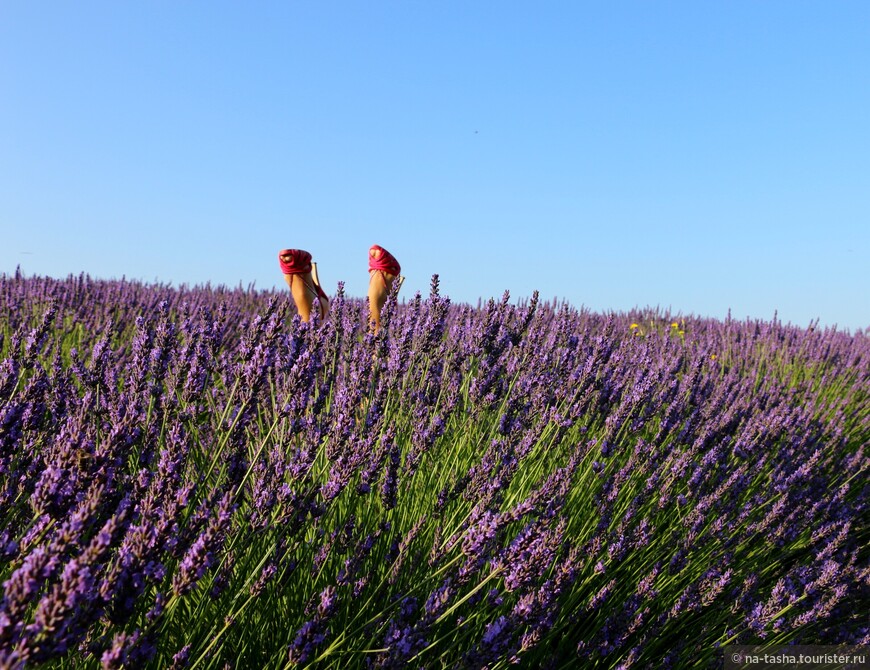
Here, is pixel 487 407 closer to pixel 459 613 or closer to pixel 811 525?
pixel 459 613

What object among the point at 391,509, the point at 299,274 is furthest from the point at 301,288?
the point at 391,509

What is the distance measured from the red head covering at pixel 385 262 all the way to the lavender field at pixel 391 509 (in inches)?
87.5

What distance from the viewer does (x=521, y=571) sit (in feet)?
4.55

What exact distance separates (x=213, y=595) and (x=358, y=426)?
0.93 m

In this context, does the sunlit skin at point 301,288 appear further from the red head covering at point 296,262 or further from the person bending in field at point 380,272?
the person bending in field at point 380,272

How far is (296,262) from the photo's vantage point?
622cm

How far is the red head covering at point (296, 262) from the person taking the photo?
6.22 m

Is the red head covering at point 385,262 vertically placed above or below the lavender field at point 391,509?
above

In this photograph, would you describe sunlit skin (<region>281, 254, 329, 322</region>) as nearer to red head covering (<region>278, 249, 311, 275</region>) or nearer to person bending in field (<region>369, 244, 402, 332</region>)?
red head covering (<region>278, 249, 311, 275</region>)

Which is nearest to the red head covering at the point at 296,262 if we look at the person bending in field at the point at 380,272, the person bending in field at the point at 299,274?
the person bending in field at the point at 299,274

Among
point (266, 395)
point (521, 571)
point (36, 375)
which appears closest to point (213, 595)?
point (521, 571)

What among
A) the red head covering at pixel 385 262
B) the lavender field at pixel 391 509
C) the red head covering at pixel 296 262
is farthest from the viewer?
the red head covering at pixel 296 262

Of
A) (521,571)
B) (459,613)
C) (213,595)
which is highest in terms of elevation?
(521,571)

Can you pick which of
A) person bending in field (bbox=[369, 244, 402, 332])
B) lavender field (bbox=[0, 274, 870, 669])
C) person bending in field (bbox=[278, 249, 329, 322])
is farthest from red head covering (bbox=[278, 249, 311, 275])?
lavender field (bbox=[0, 274, 870, 669])
